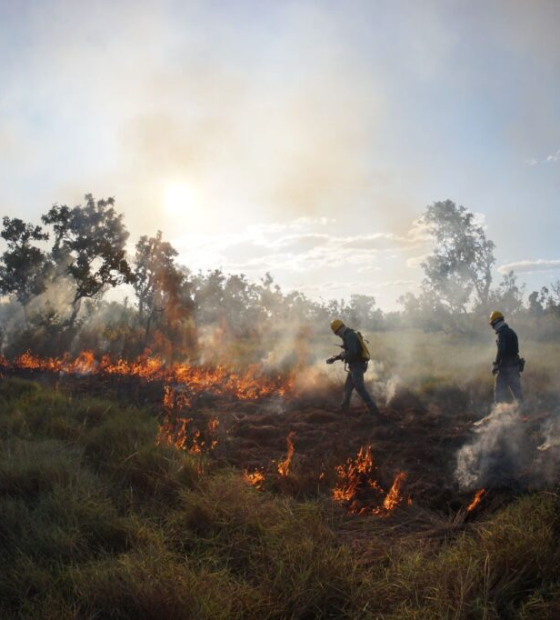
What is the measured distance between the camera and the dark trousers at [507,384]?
30.8 ft

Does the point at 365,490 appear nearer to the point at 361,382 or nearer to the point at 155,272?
the point at 361,382

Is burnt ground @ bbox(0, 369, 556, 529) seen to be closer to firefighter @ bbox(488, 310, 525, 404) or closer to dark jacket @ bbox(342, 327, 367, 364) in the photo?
firefighter @ bbox(488, 310, 525, 404)

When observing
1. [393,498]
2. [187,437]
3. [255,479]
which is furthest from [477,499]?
[187,437]

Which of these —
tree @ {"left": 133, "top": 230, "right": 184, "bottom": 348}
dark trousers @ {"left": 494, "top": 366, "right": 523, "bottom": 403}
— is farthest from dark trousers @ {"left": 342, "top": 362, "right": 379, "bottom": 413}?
tree @ {"left": 133, "top": 230, "right": 184, "bottom": 348}

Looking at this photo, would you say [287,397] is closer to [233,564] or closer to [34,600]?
[233,564]

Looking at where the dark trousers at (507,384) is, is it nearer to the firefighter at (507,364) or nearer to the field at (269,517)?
the firefighter at (507,364)

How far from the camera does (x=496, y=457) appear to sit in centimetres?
636

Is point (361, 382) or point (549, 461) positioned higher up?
point (361, 382)

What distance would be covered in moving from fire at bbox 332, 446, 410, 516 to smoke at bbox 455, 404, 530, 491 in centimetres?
83

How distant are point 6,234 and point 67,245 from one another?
7.67 ft

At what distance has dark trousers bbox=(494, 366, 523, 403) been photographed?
9.38 m

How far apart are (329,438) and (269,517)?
387cm

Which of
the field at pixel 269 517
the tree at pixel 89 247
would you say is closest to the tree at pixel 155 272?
the tree at pixel 89 247

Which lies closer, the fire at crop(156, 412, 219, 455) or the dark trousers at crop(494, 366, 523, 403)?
the fire at crop(156, 412, 219, 455)
